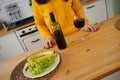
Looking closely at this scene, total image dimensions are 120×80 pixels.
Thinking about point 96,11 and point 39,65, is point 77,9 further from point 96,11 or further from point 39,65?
point 96,11

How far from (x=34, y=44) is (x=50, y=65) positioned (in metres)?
1.91

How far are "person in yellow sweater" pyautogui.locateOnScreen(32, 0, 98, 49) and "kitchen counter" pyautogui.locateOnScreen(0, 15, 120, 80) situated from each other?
0.13 meters

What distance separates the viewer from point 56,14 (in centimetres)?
146

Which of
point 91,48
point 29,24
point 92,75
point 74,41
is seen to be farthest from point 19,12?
point 92,75

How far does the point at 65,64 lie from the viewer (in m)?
1.05

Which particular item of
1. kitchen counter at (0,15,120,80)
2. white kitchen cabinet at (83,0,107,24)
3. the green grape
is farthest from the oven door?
the green grape

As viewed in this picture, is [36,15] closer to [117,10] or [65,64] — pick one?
[65,64]

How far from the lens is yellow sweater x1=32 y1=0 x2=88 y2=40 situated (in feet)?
4.69

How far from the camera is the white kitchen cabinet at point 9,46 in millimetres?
2785

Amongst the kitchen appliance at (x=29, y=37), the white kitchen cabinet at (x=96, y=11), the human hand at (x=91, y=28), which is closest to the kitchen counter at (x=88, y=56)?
the human hand at (x=91, y=28)

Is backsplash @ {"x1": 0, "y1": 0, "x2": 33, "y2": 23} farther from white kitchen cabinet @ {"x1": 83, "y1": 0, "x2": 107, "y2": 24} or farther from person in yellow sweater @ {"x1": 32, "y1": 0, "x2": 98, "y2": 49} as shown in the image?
person in yellow sweater @ {"x1": 32, "y1": 0, "x2": 98, "y2": 49}

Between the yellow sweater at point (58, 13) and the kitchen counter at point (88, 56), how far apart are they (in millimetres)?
188

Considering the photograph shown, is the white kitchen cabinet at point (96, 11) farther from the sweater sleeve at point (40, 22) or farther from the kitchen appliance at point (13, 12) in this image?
A: the sweater sleeve at point (40, 22)

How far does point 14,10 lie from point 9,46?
2.51 feet
